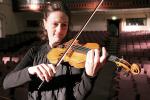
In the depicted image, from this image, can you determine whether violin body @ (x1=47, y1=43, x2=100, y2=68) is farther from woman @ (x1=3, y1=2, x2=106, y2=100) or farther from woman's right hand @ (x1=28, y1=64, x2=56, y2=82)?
woman's right hand @ (x1=28, y1=64, x2=56, y2=82)

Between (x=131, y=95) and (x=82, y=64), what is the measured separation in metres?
1.62

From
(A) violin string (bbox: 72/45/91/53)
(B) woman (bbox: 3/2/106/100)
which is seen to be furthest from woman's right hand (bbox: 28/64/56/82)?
(A) violin string (bbox: 72/45/91/53)

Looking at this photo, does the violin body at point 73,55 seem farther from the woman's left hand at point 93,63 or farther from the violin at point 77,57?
the woman's left hand at point 93,63

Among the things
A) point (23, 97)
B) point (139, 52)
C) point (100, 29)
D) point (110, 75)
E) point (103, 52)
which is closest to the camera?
point (103, 52)

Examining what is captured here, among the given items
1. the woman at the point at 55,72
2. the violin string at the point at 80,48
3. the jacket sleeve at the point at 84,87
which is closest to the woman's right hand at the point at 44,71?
the woman at the point at 55,72

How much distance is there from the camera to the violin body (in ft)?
3.46

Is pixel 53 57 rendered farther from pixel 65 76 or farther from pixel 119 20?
pixel 119 20

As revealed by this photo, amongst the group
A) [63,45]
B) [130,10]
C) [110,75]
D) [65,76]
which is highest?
[130,10]

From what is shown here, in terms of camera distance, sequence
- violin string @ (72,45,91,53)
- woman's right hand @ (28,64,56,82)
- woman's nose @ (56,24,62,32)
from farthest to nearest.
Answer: violin string @ (72,45,91,53) < woman's nose @ (56,24,62,32) < woman's right hand @ (28,64,56,82)

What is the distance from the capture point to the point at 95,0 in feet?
32.7

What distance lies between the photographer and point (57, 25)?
1.02m

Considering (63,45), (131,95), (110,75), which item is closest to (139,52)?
(110,75)

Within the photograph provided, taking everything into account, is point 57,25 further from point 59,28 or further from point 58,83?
point 58,83

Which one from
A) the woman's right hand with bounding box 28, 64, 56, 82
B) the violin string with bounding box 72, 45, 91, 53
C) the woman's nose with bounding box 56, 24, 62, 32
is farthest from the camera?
the violin string with bounding box 72, 45, 91, 53
